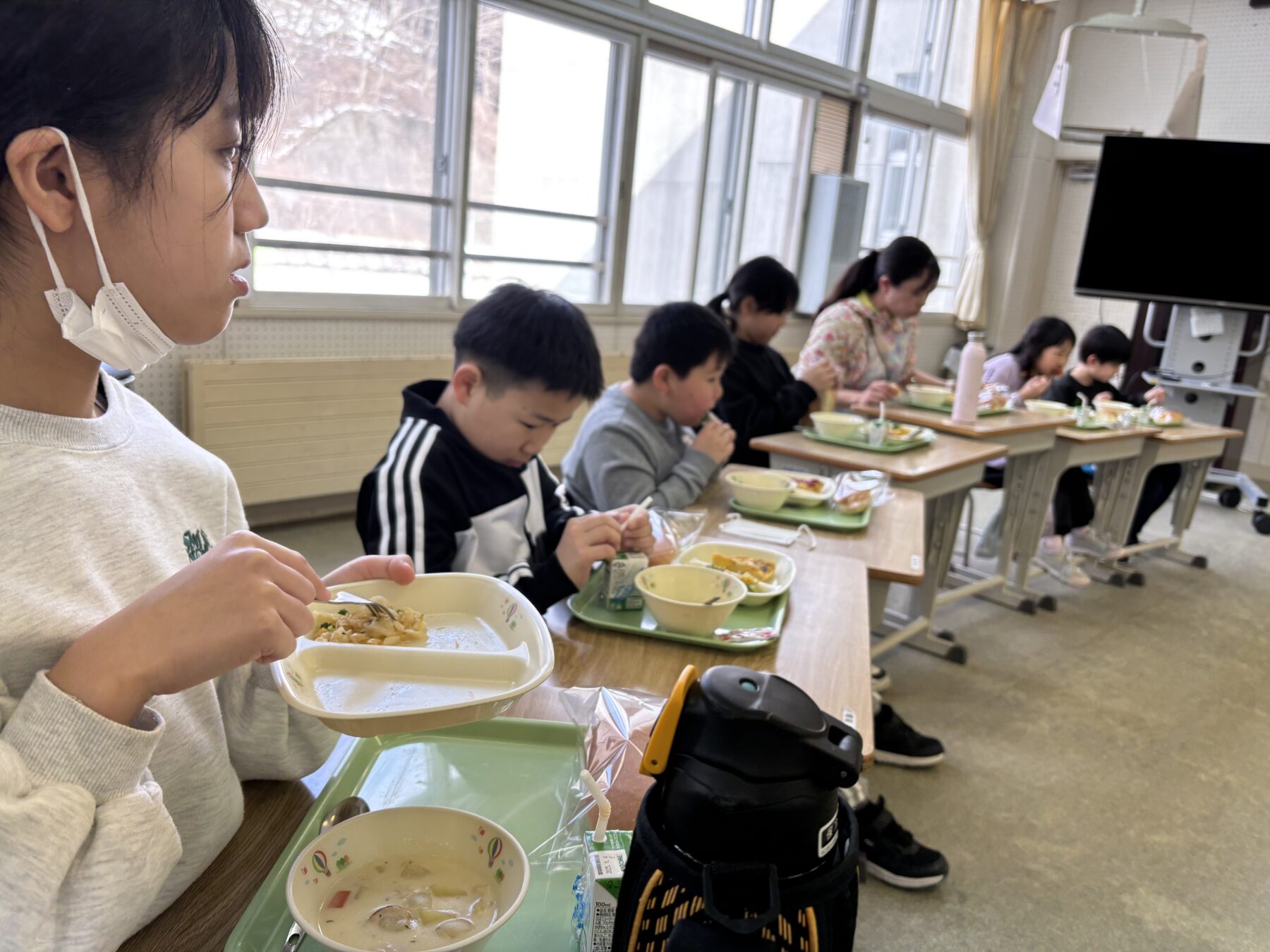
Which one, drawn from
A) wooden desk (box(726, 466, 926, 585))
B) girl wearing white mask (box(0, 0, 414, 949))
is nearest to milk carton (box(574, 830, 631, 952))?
girl wearing white mask (box(0, 0, 414, 949))

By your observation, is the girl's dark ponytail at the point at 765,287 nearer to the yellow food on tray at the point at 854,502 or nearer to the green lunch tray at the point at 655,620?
the yellow food on tray at the point at 854,502

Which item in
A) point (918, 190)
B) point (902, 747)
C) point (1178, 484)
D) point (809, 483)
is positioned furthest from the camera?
point (918, 190)

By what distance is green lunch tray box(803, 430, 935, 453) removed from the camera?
2592mm

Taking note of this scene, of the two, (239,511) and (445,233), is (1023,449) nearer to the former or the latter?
(445,233)

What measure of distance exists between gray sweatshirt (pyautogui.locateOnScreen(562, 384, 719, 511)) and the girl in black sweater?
775 millimetres

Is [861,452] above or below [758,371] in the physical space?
below

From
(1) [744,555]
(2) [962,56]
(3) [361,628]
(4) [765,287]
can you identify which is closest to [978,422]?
(4) [765,287]

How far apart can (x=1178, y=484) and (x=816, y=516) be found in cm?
367

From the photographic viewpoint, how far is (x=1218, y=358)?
197 inches

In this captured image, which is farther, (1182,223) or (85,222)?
(1182,223)

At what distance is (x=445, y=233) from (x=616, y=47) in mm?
1557

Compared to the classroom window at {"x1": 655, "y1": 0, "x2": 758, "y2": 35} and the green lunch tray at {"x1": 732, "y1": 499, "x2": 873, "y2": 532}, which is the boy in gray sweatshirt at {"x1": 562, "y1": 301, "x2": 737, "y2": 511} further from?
the classroom window at {"x1": 655, "y1": 0, "x2": 758, "y2": 35}

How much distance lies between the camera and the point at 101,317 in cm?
60

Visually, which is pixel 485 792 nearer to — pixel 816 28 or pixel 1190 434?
pixel 1190 434
